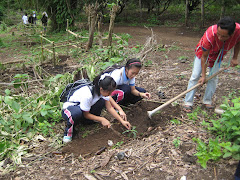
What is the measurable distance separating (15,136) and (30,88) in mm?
1619

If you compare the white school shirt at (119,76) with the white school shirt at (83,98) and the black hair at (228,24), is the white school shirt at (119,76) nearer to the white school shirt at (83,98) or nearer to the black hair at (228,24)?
the white school shirt at (83,98)

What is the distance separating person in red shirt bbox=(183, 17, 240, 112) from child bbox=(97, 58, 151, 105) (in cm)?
77

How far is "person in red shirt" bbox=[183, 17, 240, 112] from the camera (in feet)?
7.65

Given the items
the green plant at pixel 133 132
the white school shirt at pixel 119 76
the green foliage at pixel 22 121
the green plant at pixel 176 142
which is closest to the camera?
the green plant at pixel 176 142

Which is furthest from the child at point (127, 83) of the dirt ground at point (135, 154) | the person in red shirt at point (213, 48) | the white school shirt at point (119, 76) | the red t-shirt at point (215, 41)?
the red t-shirt at point (215, 41)

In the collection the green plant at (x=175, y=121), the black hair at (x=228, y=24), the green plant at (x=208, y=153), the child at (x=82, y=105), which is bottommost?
the green plant at (x=175, y=121)

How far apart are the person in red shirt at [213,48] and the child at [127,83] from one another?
2.52 ft

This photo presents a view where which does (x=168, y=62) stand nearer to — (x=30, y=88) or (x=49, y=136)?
(x=30, y=88)

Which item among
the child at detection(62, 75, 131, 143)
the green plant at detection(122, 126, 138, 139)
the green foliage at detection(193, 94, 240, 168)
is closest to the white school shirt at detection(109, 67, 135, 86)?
the child at detection(62, 75, 131, 143)

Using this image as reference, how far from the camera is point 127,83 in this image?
10.4ft

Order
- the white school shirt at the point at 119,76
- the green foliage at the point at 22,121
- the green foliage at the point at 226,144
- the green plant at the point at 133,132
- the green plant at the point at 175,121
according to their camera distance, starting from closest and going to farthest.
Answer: the green foliage at the point at 226,144
the green foliage at the point at 22,121
the green plant at the point at 133,132
the green plant at the point at 175,121
the white school shirt at the point at 119,76

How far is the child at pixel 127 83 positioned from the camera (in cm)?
274

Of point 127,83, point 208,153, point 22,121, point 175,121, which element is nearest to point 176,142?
point 208,153

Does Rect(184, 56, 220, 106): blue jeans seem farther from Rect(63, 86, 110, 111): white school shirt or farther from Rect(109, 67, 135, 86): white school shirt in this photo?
Rect(63, 86, 110, 111): white school shirt
